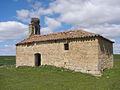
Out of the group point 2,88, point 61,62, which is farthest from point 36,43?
point 2,88

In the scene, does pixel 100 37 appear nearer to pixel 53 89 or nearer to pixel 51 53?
pixel 51 53

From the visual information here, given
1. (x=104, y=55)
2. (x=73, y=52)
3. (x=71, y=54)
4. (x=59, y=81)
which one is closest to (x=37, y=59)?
(x=71, y=54)

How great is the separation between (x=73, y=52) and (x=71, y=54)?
11.9 inches

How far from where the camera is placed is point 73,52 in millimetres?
15812

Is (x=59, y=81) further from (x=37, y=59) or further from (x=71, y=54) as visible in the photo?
(x=37, y=59)

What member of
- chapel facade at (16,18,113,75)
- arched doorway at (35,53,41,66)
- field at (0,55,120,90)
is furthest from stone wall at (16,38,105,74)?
field at (0,55,120,90)

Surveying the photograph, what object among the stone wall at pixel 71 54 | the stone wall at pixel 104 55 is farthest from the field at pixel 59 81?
the stone wall at pixel 104 55

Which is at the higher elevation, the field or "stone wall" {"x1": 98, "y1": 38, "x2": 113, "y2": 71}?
"stone wall" {"x1": 98, "y1": 38, "x2": 113, "y2": 71}

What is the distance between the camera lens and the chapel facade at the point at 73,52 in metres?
14.6

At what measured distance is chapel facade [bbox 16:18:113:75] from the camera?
14.6 metres

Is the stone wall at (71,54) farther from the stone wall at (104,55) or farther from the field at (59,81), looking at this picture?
the field at (59,81)

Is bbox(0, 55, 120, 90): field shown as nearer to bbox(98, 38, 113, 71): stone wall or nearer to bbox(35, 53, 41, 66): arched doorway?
bbox(98, 38, 113, 71): stone wall

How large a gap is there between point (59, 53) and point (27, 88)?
8.50 m

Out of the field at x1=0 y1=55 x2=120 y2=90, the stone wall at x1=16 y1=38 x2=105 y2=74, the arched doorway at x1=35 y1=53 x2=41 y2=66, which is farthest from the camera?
the arched doorway at x1=35 y1=53 x2=41 y2=66
